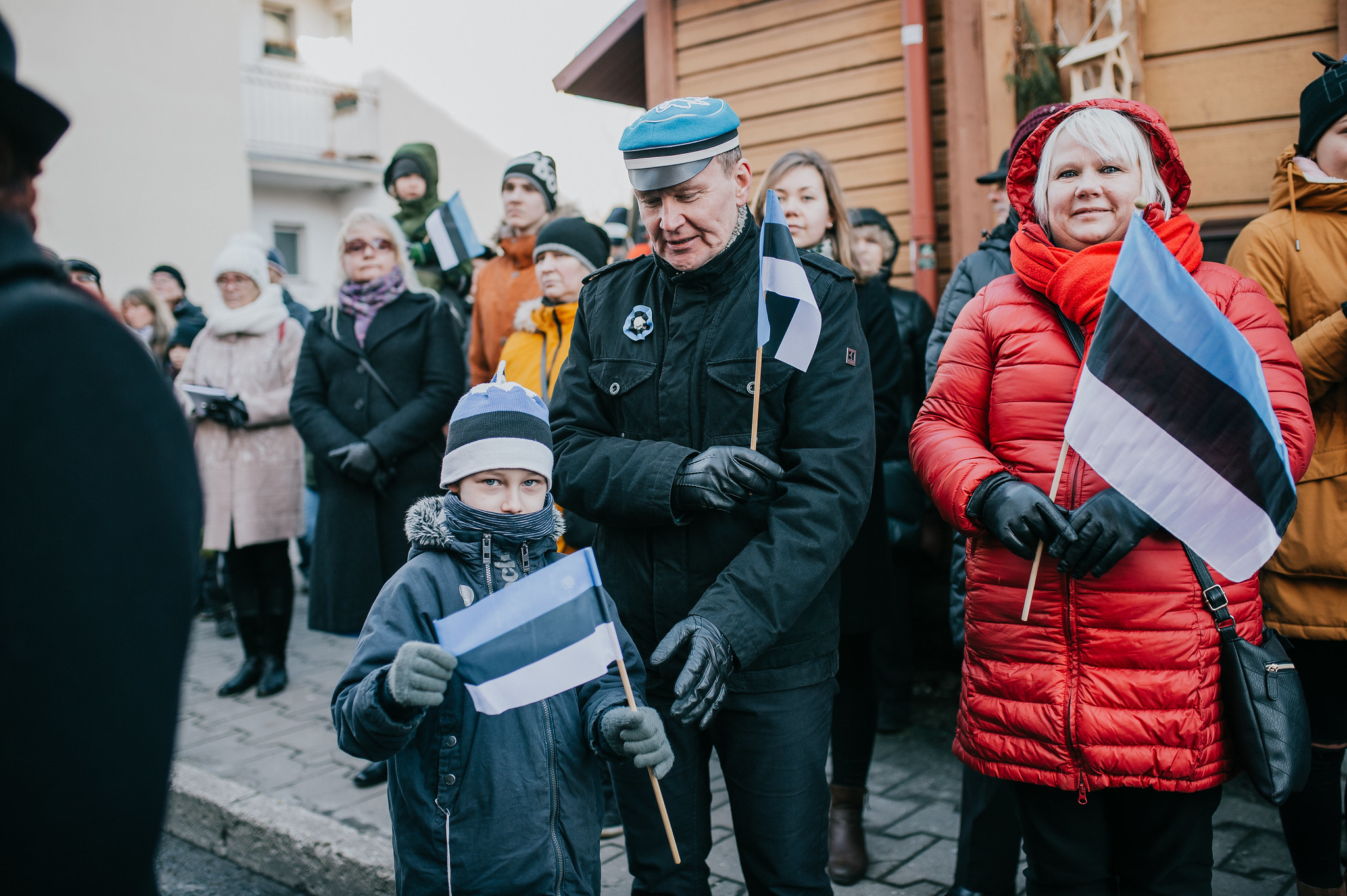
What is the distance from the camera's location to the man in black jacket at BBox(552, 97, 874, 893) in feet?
7.32

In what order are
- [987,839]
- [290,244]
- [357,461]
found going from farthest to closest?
[290,244] → [357,461] → [987,839]

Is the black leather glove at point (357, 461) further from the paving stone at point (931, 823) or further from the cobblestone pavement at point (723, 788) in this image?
the paving stone at point (931, 823)

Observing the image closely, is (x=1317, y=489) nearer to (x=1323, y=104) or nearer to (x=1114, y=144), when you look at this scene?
(x=1323, y=104)

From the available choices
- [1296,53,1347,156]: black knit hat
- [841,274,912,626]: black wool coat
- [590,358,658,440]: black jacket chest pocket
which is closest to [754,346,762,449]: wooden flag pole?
[590,358,658,440]: black jacket chest pocket

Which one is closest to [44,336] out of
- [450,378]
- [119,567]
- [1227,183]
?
[119,567]

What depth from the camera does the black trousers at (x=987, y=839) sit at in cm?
295

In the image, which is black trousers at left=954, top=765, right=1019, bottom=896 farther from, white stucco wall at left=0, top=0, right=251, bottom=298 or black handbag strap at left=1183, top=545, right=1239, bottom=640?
white stucco wall at left=0, top=0, right=251, bottom=298

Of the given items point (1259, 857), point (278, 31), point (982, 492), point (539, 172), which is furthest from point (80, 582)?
point (278, 31)

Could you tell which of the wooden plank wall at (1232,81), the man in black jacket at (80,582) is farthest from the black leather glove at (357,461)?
the wooden plank wall at (1232,81)

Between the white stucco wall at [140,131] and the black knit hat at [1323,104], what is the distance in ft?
50.9

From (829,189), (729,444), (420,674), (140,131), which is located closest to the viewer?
(420,674)

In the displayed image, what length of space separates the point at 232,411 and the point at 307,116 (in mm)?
16422

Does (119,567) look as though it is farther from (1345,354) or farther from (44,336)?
(1345,354)

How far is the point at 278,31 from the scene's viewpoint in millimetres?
20500
